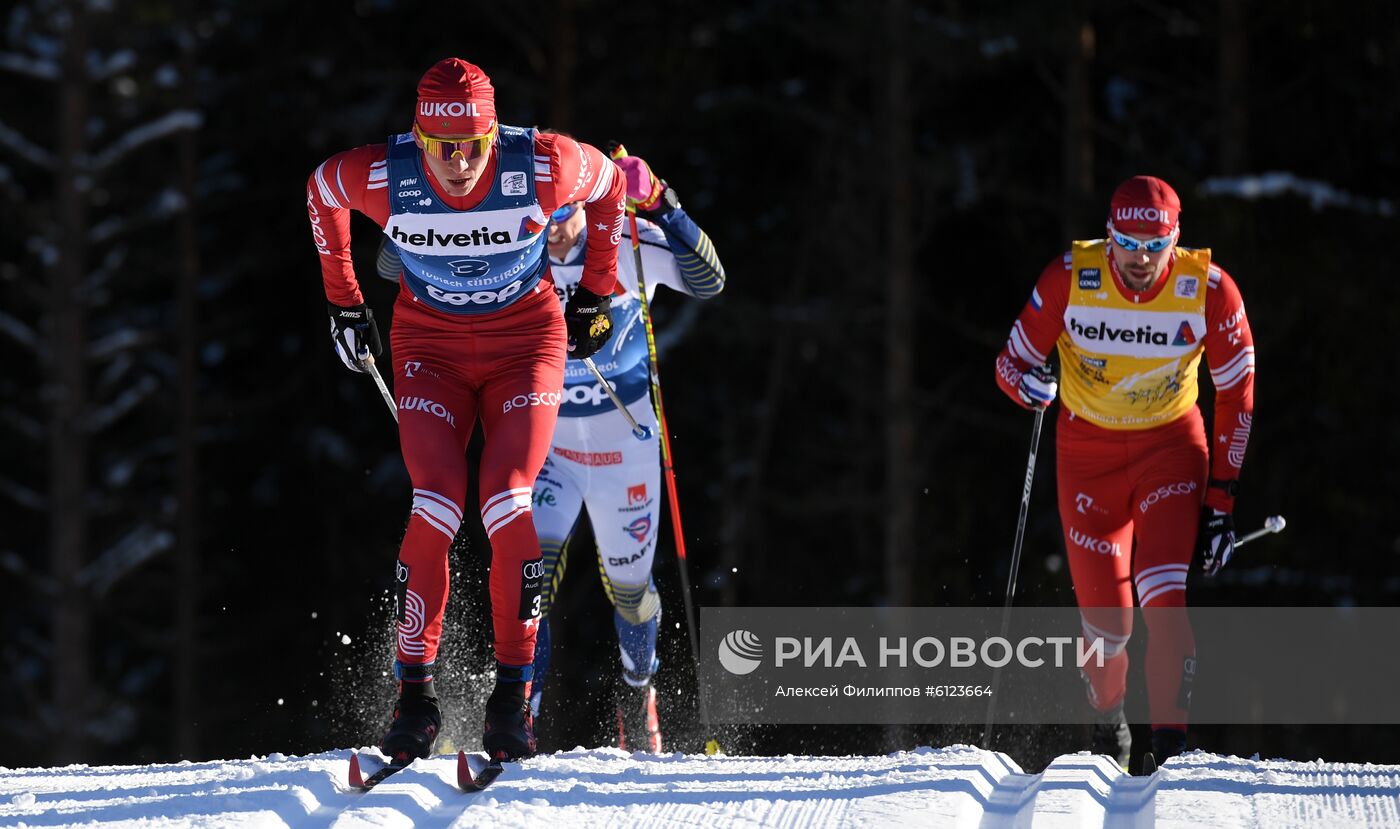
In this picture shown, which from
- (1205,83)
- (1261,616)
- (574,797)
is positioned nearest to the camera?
(574,797)

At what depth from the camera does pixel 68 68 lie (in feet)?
58.3

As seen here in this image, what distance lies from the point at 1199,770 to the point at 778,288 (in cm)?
1425

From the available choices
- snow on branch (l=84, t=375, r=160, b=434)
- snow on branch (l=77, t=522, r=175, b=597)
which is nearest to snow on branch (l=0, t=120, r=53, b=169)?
snow on branch (l=84, t=375, r=160, b=434)

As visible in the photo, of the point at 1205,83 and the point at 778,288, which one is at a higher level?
the point at 1205,83

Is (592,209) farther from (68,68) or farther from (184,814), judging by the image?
(68,68)

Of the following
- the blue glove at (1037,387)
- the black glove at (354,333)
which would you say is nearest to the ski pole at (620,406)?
the black glove at (354,333)

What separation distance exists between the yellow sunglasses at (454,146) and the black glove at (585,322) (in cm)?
88

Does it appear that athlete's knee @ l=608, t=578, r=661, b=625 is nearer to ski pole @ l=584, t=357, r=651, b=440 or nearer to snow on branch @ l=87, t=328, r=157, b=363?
ski pole @ l=584, t=357, r=651, b=440

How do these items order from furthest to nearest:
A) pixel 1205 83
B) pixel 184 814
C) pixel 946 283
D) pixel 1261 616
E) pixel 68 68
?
1. pixel 946 283
2. pixel 68 68
3. pixel 1205 83
4. pixel 1261 616
5. pixel 184 814

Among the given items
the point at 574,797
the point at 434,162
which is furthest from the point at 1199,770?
the point at 434,162

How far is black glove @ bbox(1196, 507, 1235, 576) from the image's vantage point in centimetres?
646

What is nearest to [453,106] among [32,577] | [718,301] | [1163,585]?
[1163,585]

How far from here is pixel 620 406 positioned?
6.82m

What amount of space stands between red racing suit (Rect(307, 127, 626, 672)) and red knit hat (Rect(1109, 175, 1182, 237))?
196 centimetres
